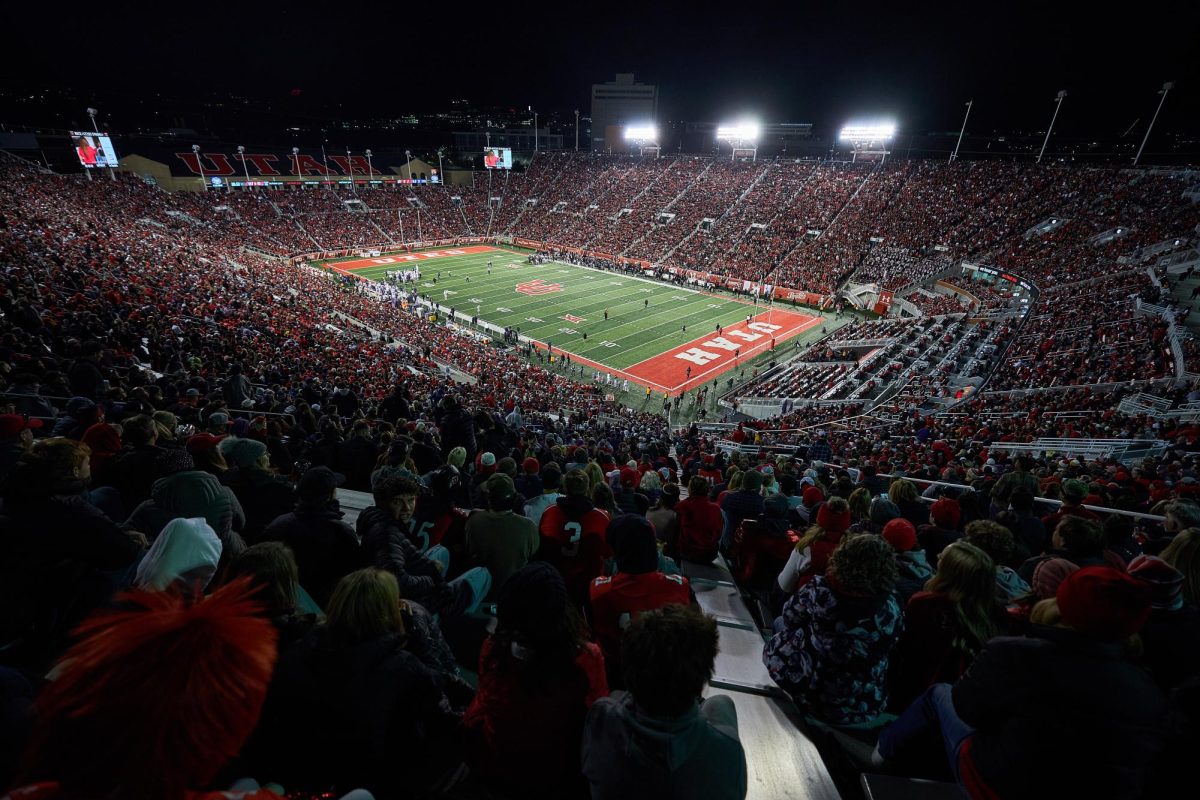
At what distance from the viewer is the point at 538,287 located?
1858 inches

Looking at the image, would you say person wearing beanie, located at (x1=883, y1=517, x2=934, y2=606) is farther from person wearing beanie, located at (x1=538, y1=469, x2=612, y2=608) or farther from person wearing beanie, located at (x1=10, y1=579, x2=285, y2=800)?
person wearing beanie, located at (x1=10, y1=579, x2=285, y2=800)

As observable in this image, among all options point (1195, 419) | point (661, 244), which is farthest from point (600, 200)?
point (1195, 419)

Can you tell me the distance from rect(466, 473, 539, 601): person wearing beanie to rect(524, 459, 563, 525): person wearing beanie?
125cm

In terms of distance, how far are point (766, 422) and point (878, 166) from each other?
47978 millimetres

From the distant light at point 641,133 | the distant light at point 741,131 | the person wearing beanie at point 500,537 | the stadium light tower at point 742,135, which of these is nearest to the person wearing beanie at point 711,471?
the person wearing beanie at point 500,537

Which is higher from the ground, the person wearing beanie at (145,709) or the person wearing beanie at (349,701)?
the person wearing beanie at (145,709)

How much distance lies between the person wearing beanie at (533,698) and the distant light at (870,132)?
68270 millimetres

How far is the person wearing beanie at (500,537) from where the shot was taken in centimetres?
418

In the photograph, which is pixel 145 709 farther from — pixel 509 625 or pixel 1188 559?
pixel 1188 559

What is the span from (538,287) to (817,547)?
147 feet

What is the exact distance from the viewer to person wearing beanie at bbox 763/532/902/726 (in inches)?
121

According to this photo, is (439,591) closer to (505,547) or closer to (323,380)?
(505,547)

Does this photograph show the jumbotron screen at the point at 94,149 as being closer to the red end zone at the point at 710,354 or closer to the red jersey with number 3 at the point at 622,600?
the red end zone at the point at 710,354

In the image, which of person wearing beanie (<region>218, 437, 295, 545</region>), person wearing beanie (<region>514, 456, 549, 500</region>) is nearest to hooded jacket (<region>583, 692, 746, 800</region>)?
person wearing beanie (<region>218, 437, 295, 545</region>)
